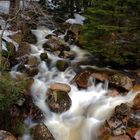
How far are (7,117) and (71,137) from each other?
1.92 m

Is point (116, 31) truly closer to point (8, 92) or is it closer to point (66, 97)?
point (66, 97)

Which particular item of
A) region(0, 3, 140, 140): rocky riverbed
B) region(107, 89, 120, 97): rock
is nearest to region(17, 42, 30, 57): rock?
region(0, 3, 140, 140): rocky riverbed

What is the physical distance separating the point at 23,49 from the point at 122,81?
4.29 m

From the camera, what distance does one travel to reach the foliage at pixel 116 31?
1340 cm

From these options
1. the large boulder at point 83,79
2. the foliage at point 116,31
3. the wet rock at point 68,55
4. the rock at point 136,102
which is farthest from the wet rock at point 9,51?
the rock at point 136,102

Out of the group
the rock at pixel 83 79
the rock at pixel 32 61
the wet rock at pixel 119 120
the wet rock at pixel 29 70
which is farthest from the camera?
the rock at pixel 32 61

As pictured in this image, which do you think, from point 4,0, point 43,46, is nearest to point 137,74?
point 43,46

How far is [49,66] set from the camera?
14.4 meters

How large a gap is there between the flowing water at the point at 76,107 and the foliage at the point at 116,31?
3.99ft

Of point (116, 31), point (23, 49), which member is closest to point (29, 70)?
point (23, 49)

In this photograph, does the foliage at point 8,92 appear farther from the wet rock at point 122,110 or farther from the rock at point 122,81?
the rock at point 122,81

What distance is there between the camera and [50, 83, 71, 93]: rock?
41.6 ft

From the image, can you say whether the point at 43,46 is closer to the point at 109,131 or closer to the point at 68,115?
the point at 68,115

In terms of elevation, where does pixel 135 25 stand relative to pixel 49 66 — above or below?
above
